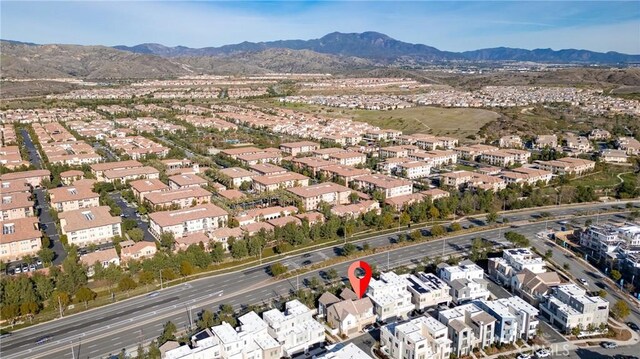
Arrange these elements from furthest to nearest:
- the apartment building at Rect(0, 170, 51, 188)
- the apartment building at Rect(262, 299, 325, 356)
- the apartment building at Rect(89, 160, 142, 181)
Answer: the apartment building at Rect(89, 160, 142, 181) < the apartment building at Rect(0, 170, 51, 188) < the apartment building at Rect(262, 299, 325, 356)

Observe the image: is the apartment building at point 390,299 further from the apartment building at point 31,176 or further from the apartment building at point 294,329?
the apartment building at point 31,176

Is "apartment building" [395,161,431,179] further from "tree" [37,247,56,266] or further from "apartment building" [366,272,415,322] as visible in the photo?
"tree" [37,247,56,266]

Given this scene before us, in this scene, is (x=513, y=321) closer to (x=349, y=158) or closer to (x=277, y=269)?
(x=277, y=269)

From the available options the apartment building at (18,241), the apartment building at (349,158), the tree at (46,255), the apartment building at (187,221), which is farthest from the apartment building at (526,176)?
the apartment building at (18,241)

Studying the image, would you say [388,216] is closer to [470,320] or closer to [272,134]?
[470,320]

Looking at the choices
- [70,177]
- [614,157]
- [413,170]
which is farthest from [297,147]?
[614,157]

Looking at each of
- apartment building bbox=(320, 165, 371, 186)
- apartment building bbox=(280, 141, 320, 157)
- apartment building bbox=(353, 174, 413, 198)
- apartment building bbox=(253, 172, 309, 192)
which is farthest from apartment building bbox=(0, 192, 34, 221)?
apartment building bbox=(280, 141, 320, 157)
